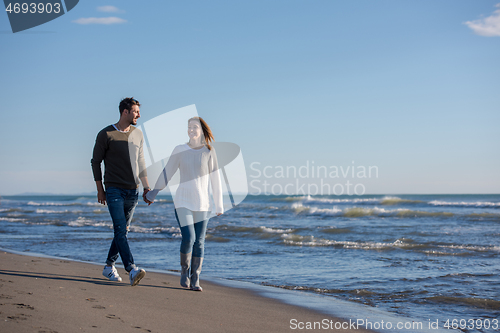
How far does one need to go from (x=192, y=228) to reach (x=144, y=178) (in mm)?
748

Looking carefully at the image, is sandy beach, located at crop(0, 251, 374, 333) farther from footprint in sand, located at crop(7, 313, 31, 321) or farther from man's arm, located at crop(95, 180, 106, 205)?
man's arm, located at crop(95, 180, 106, 205)

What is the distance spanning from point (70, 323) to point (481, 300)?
14.8 feet

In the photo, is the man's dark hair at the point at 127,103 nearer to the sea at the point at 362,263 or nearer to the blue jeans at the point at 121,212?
the blue jeans at the point at 121,212

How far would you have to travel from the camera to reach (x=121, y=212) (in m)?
4.07

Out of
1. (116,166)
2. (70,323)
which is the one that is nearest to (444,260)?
(116,166)

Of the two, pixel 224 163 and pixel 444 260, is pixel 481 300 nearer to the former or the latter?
pixel 444 260

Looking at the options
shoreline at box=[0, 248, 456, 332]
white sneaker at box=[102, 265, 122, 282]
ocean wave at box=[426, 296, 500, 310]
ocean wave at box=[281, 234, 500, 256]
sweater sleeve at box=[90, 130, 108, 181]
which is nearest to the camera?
shoreline at box=[0, 248, 456, 332]

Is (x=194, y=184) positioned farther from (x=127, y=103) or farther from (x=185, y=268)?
(x=127, y=103)

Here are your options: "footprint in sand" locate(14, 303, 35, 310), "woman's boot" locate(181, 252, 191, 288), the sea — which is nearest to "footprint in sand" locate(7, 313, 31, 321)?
"footprint in sand" locate(14, 303, 35, 310)

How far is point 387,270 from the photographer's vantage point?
6430mm

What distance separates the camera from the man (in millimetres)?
4035

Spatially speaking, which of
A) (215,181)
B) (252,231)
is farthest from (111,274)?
(252,231)

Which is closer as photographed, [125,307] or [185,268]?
[125,307]

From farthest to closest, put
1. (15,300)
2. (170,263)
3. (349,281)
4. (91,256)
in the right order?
(91,256), (170,263), (349,281), (15,300)
